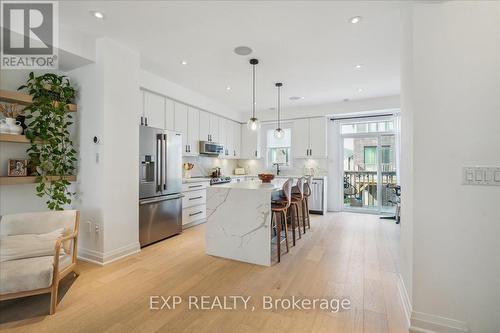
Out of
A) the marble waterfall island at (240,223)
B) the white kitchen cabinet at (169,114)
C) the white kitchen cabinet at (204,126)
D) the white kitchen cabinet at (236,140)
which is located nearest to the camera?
the marble waterfall island at (240,223)

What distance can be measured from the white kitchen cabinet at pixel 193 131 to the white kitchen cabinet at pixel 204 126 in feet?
0.34

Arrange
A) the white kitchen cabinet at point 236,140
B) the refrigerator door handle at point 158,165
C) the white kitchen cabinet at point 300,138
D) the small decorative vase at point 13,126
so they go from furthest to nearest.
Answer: the white kitchen cabinet at point 236,140, the white kitchen cabinet at point 300,138, the refrigerator door handle at point 158,165, the small decorative vase at point 13,126

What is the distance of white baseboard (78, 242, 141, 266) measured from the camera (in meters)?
2.96

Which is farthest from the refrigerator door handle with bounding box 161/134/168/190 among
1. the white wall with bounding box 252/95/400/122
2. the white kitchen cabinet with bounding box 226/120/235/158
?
the white wall with bounding box 252/95/400/122

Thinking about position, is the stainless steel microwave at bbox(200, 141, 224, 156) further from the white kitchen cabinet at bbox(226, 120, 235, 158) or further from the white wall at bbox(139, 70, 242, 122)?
the white wall at bbox(139, 70, 242, 122)

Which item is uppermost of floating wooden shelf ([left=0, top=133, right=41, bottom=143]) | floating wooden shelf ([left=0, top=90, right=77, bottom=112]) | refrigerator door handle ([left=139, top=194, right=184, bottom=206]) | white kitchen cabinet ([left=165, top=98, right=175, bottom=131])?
white kitchen cabinet ([left=165, top=98, right=175, bottom=131])

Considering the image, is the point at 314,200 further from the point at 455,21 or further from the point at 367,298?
the point at 455,21

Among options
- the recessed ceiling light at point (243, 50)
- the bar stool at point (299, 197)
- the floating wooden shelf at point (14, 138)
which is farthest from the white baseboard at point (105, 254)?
the recessed ceiling light at point (243, 50)

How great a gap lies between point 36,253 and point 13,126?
148 cm

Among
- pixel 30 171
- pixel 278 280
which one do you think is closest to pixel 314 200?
pixel 278 280

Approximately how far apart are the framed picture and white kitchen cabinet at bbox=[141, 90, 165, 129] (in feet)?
5.20

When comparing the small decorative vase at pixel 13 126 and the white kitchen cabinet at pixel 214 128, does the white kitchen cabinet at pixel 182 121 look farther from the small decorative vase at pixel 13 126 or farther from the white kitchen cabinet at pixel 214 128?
the small decorative vase at pixel 13 126

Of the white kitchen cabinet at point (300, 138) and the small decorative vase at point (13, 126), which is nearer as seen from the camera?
the small decorative vase at point (13, 126)

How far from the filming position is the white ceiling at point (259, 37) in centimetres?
239
